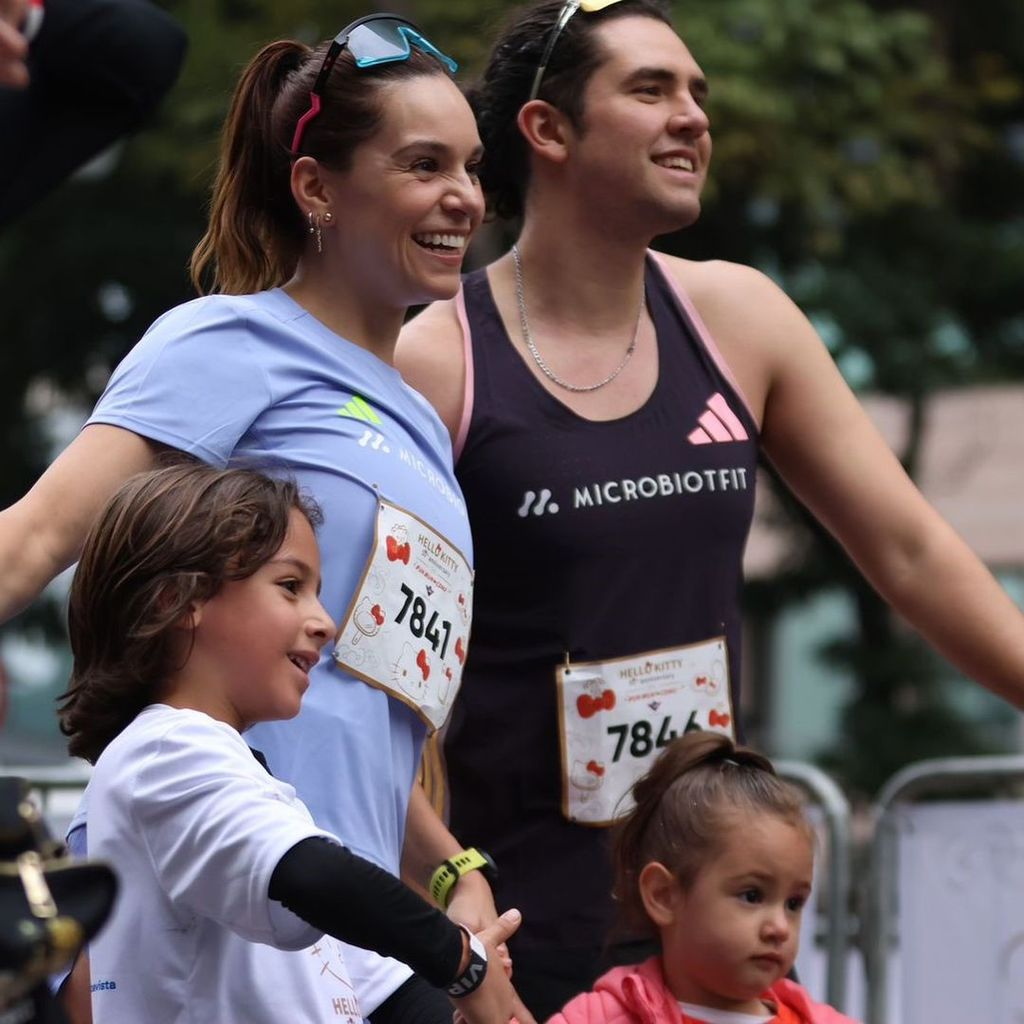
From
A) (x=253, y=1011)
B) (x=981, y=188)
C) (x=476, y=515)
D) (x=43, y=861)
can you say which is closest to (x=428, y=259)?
(x=476, y=515)

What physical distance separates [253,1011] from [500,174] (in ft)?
5.78

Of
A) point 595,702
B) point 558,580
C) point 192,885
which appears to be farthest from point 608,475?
point 192,885

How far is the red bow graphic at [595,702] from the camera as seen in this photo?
336 cm

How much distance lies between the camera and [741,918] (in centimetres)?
306

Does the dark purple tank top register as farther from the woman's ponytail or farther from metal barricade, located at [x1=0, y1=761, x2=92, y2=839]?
metal barricade, located at [x1=0, y1=761, x2=92, y2=839]

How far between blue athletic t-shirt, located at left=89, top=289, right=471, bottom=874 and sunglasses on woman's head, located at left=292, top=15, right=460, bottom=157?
29 centimetres

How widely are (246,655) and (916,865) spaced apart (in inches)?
142

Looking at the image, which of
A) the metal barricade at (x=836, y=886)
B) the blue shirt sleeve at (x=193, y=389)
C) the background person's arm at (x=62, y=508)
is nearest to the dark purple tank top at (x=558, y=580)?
the blue shirt sleeve at (x=193, y=389)

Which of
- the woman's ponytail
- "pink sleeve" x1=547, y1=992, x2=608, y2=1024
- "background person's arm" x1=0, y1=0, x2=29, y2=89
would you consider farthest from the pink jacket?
"background person's arm" x1=0, y1=0, x2=29, y2=89

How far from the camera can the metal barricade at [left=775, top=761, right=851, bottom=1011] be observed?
5.89m

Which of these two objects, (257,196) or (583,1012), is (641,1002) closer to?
(583,1012)

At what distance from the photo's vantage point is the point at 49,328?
1231 centimetres

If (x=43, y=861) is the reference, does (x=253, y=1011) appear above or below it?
below

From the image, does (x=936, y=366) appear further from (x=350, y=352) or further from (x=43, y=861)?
(x=43, y=861)
